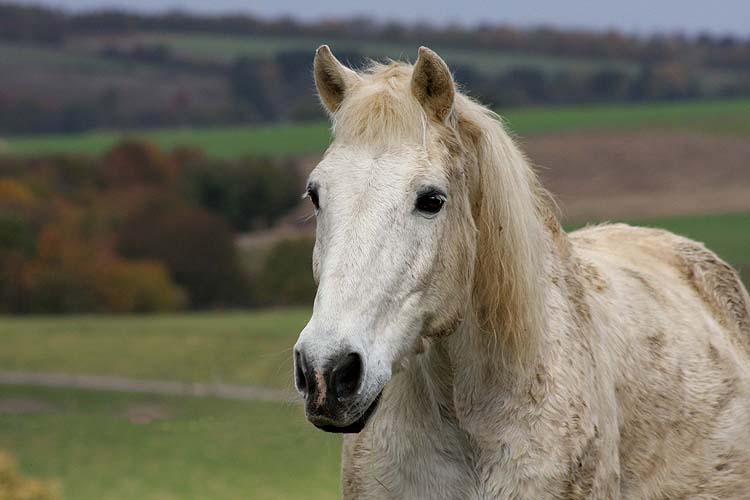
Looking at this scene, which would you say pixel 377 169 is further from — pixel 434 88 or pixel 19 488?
pixel 19 488

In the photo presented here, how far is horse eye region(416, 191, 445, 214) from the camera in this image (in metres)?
3.49

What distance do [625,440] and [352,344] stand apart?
1.57m

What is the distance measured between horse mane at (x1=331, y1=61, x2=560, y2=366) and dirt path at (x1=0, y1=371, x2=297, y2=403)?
65.3 ft

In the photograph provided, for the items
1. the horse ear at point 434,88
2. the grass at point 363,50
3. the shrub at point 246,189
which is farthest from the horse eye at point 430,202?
the grass at point 363,50

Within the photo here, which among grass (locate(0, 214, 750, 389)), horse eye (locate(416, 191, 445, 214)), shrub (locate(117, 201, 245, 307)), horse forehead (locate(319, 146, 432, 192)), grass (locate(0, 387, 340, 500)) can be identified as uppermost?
horse forehead (locate(319, 146, 432, 192))

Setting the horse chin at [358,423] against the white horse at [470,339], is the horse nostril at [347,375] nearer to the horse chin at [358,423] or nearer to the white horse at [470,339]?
the white horse at [470,339]

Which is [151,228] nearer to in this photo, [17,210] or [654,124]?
[17,210]

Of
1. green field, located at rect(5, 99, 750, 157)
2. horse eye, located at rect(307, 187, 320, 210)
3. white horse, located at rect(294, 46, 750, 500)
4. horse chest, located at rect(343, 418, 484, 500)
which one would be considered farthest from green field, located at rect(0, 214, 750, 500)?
green field, located at rect(5, 99, 750, 157)

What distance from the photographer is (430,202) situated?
3510 millimetres

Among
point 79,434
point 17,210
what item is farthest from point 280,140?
point 79,434

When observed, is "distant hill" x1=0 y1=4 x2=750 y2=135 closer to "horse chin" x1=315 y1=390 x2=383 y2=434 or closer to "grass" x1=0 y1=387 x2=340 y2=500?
"grass" x1=0 y1=387 x2=340 y2=500

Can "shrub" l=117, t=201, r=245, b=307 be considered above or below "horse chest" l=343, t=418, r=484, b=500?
below

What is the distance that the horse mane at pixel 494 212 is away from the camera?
147 inches

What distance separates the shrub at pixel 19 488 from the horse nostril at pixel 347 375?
592 cm
